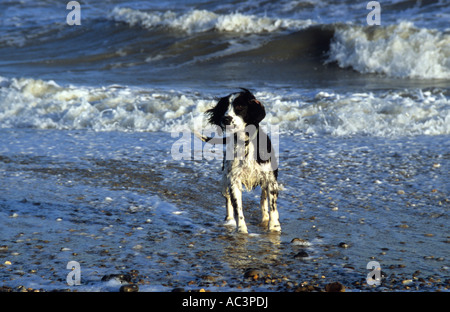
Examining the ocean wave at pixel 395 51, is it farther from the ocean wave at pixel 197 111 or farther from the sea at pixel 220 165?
the ocean wave at pixel 197 111

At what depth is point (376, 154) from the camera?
25.2ft

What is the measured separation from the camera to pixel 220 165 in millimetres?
7512

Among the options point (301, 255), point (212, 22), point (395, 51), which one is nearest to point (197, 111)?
point (301, 255)

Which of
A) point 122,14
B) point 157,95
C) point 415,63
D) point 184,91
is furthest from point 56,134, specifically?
point 122,14

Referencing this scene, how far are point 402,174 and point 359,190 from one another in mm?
779

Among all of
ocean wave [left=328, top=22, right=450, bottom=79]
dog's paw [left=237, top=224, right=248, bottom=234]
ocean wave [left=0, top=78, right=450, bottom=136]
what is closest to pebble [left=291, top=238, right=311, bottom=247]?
dog's paw [left=237, top=224, right=248, bottom=234]

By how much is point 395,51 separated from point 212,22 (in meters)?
7.46

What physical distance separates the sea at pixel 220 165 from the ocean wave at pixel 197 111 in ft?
0.13

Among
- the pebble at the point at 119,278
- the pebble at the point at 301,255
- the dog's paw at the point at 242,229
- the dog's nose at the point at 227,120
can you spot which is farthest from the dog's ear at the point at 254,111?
the pebble at the point at 119,278

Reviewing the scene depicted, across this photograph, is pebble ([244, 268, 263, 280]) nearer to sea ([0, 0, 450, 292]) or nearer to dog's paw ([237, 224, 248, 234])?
sea ([0, 0, 450, 292])

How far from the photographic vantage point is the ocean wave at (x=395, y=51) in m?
14.8

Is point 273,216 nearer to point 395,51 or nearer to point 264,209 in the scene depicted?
point 264,209

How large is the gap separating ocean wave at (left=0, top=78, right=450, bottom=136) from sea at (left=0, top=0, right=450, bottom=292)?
4 cm
